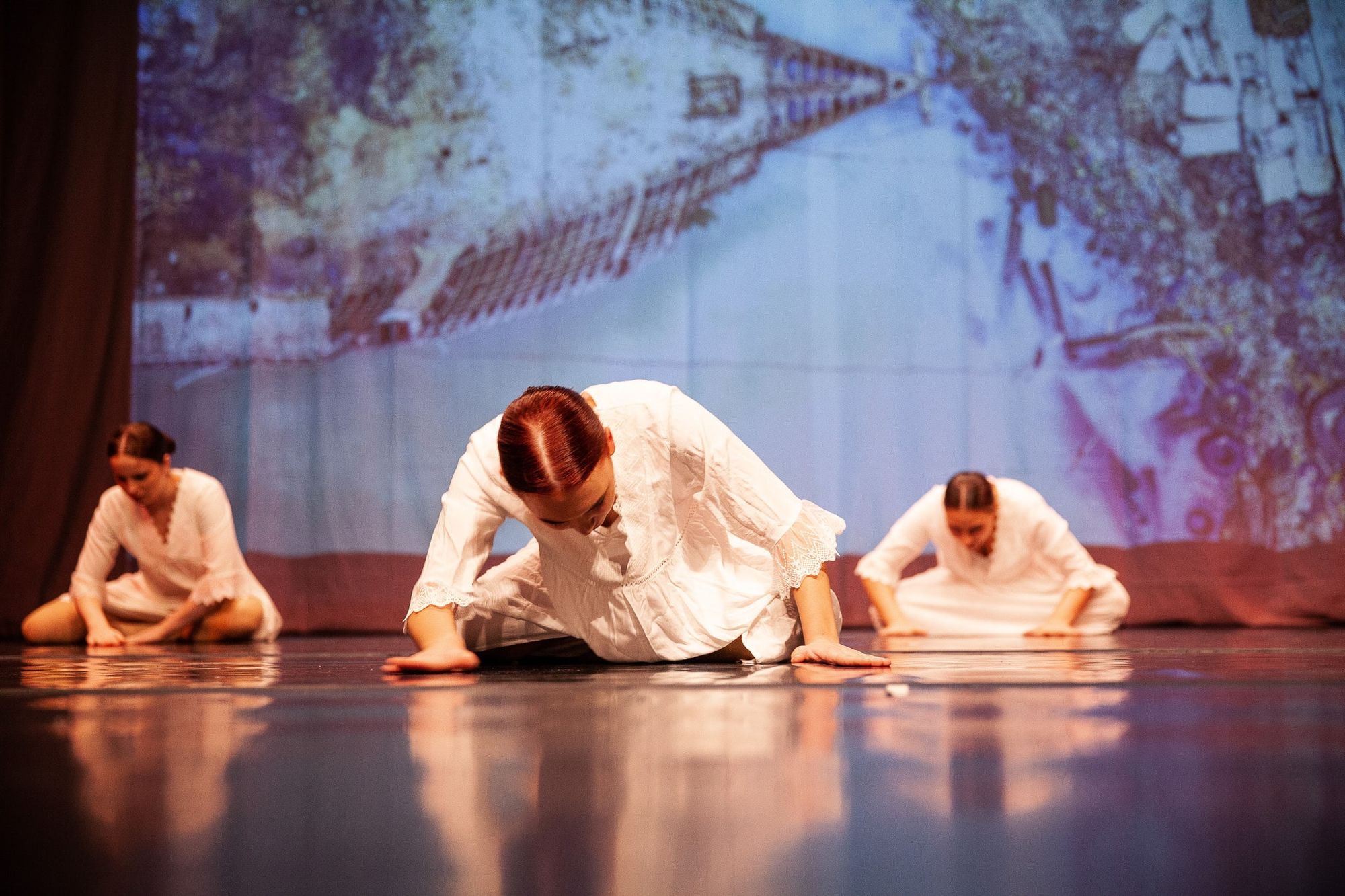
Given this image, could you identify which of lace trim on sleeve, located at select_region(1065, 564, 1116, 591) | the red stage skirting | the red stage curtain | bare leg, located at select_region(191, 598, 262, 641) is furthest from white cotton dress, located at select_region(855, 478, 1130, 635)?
the red stage curtain

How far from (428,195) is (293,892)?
4.25 metres

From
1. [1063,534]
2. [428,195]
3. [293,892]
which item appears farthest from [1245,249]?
[293,892]

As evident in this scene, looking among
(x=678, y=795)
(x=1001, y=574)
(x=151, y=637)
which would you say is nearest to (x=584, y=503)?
(x=678, y=795)

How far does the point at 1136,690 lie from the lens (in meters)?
1.40

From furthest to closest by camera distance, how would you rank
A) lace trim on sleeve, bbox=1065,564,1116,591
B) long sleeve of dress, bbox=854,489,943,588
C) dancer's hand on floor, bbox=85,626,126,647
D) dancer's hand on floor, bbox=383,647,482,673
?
long sleeve of dress, bbox=854,489,943,588
lace trim on sleeve, bbox=1065,564,1116,591
dancer's hand on floor, bbox=85,626,126,647
dancer's hand on floor, bbox=383,647,482,673

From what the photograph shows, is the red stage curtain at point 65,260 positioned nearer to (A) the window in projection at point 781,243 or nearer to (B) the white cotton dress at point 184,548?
(A) the window in projection at point 781,243

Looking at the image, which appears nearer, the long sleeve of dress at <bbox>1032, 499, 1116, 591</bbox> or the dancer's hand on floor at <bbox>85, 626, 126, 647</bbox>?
the dancer's hand on floor at <bbox>85, 626, 126, 647</bbox>

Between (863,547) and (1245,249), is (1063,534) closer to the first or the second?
(863,547)

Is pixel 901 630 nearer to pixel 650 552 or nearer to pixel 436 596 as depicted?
pixel 650 552

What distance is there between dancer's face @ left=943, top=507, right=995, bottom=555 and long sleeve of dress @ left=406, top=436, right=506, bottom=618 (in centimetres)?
246

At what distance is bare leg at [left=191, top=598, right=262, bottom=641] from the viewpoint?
3928mm

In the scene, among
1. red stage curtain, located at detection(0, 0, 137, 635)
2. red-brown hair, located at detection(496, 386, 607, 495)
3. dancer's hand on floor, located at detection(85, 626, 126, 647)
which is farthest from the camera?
red stage curtain, located at detection(0, 0, 137, 635)

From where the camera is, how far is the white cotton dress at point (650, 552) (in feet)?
6.15

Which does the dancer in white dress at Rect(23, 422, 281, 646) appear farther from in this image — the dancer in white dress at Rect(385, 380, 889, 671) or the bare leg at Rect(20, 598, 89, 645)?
the dancer in white dress at Rect(385, 380, 889, 671)
